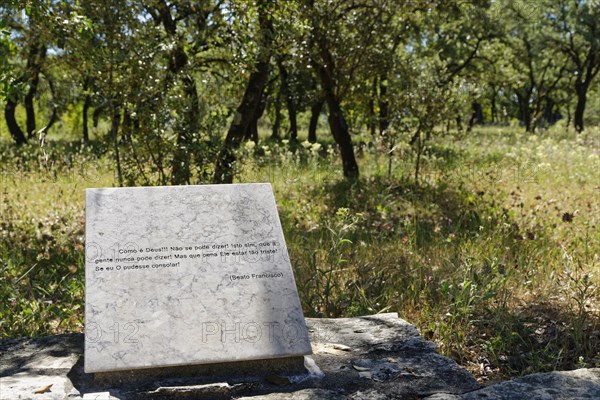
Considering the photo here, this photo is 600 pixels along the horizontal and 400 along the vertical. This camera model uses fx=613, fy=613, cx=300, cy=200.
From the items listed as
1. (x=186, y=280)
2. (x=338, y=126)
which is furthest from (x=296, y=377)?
(x=338, y=126)

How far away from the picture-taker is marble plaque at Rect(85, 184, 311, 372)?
325 centimetres

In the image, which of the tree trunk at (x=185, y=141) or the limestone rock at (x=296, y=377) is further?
the tree trunk at (x=185, y=141)

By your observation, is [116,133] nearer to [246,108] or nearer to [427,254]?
[246,108]

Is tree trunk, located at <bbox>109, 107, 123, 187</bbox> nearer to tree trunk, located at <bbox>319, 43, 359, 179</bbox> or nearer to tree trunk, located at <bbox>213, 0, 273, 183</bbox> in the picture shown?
tree trunk, located at <bbox>213, 0, 273, 183</bbox>

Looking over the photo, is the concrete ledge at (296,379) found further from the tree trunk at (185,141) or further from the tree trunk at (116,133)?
the tree trunk at (116,133)

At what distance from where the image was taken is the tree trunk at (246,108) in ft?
23.6

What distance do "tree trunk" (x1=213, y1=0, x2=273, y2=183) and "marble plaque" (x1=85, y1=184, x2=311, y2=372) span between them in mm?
3234

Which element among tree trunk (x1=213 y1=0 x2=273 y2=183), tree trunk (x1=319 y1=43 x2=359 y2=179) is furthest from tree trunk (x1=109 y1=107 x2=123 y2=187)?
tree trunk (x1=319 y1=43 x2=359 y2=179)

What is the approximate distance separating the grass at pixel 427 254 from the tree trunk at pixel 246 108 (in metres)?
0.29

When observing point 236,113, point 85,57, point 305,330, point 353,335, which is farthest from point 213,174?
point 305,330

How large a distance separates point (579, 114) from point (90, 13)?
25.9 m

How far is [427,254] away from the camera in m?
6.15

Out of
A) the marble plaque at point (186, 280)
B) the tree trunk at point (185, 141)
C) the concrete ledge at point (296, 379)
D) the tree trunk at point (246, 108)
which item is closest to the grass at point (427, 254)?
the tree trunk at point (246, 108)

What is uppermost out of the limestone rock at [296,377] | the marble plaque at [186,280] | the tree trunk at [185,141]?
the tree trunk at [185,141]
